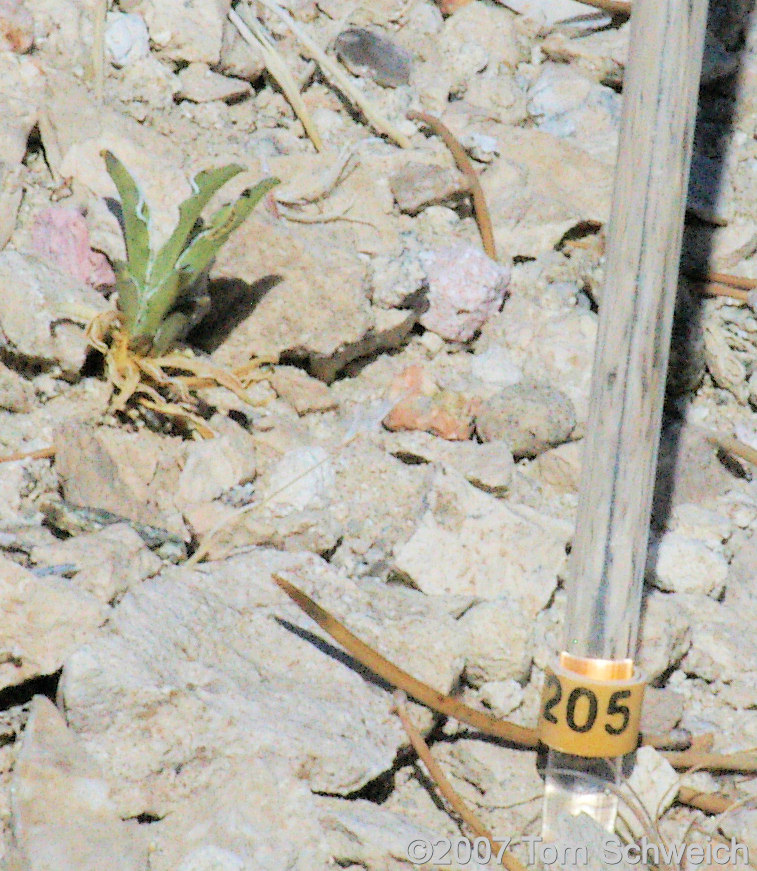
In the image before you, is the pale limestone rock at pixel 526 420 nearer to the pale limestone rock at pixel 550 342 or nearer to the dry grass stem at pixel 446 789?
the pale limestone rock at pixel 550 342

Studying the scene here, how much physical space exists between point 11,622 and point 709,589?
61.7 inches

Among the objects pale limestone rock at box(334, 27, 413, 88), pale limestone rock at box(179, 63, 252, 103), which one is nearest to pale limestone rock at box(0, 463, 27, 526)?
pale limestone rock at box(179, 63, 252, 103)

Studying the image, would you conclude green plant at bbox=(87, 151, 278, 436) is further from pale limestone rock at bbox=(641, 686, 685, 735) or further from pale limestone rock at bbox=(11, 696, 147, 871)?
pale limestone rock at bbox=(641, 686, 685, 735)

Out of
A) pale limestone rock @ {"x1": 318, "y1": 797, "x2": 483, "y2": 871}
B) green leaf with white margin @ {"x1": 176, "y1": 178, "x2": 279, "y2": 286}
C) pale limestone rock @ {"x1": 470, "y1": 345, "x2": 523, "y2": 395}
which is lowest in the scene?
pale limestone rock @ {"x1": 318, "y1": 797, "x2": 483, "y2": 871}

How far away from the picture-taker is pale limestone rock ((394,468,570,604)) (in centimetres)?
238

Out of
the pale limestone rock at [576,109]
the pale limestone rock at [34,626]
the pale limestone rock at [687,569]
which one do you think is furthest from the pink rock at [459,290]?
the pale limestone rock at [34,626]

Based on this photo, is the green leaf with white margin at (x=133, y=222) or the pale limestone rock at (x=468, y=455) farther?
the pale limestone rock at (x=468, y=455)

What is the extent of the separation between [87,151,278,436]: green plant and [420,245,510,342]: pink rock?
0.60m

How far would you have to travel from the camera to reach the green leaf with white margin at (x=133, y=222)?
2453mm

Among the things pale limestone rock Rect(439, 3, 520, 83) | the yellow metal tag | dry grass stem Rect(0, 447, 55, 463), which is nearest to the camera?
the yellow metal tag

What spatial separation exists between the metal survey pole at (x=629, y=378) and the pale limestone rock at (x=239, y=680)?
285 millimetres

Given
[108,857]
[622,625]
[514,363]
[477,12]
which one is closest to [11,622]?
[108,857]

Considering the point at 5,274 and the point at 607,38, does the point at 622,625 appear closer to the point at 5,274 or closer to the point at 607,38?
the point at 5,274

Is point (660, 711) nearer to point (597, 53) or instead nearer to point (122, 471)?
point (122, 471)
